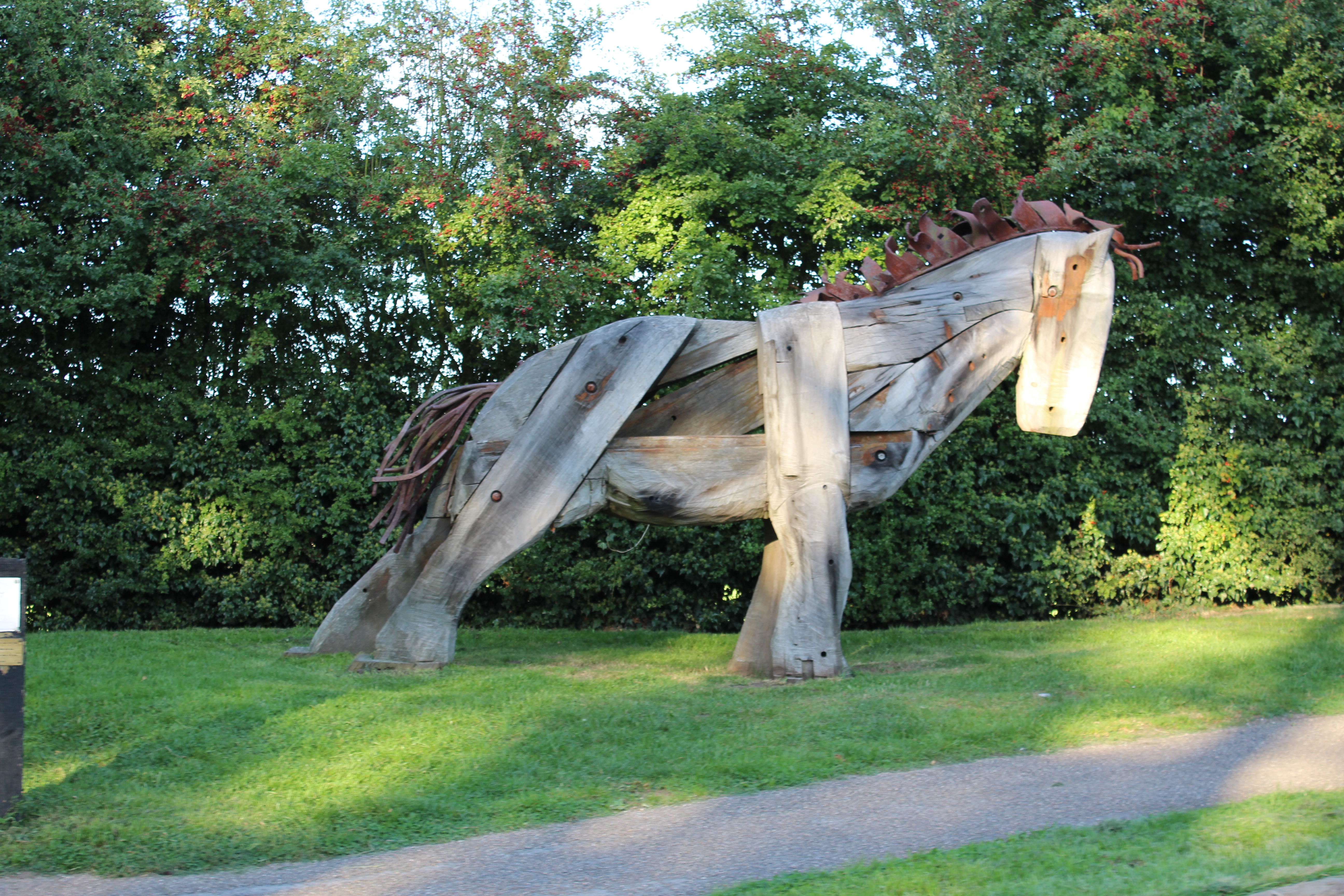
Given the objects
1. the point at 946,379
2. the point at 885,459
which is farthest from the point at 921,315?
the point at 885,459

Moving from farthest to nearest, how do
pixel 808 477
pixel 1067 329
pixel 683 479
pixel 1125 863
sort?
pixel 1067 329 < pixel 683 479 < pixel 808 477 < pixel 1125 863

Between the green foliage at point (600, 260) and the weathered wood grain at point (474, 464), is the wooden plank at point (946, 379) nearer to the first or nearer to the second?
the weathered wood grain at point (474, 464)

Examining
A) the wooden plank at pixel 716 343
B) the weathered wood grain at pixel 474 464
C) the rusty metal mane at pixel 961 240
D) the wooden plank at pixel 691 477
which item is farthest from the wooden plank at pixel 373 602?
the rusty metal mane at pixel 961 240

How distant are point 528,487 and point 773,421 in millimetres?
1723

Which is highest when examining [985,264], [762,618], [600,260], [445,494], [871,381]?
[600,260]

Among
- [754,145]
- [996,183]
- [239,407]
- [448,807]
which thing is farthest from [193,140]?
[448,807]

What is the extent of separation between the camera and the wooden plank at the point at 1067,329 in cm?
846

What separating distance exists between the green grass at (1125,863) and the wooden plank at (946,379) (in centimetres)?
400

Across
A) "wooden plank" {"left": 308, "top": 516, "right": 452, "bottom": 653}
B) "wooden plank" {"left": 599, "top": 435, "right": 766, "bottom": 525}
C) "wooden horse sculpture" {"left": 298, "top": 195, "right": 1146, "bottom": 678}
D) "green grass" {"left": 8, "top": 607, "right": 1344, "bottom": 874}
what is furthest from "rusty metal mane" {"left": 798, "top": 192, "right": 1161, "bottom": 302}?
"wooden plank" {"left": 308, "top": 516, "right": 452, "bottom": 653}

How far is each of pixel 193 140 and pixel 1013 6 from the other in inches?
374

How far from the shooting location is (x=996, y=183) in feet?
43.0

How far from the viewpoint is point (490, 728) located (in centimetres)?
616

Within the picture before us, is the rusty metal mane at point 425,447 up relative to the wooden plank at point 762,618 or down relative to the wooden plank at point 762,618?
up

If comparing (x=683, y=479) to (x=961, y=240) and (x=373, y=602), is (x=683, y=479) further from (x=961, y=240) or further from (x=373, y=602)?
(x=961, y=240)
